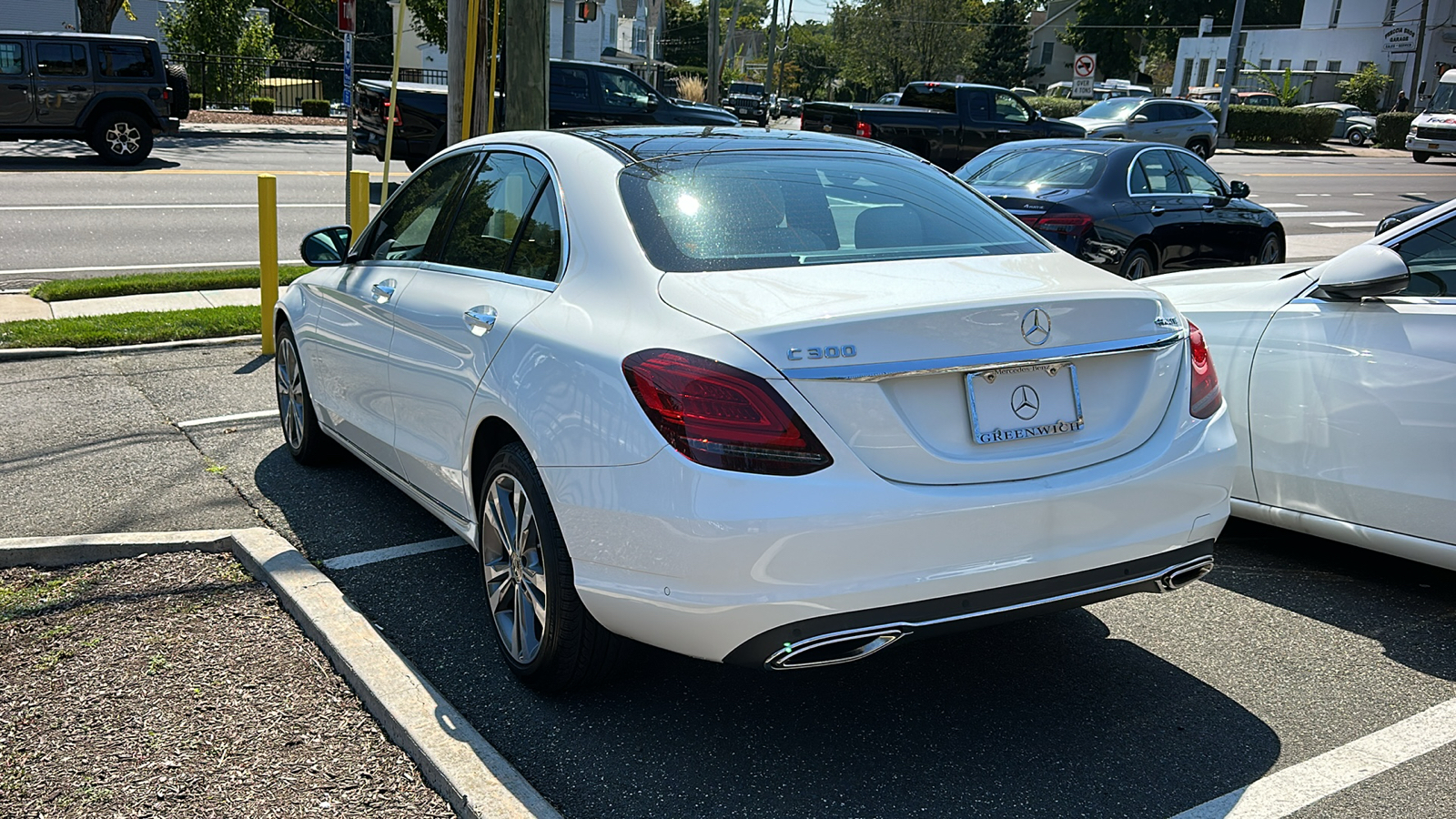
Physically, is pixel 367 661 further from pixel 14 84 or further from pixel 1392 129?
pixel 1392 129

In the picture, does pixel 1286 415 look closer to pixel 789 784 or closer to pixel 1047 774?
pixel 1047 774

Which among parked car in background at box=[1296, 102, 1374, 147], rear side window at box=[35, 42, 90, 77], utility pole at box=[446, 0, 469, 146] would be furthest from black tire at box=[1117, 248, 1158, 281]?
parked car in background at box=[1296, 102, 1374, 147]

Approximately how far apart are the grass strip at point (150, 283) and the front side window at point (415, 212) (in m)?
5.28

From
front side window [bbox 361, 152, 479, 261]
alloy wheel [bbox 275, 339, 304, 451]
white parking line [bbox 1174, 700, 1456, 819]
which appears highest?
front side window [bbox 361, 152, 479, 261]

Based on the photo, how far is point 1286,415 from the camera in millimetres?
4750

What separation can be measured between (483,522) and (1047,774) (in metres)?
1.76

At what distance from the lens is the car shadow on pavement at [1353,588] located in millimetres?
4227

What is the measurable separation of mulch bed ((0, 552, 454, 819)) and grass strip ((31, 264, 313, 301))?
20.8 ft

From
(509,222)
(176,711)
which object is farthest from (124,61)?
(176,711)

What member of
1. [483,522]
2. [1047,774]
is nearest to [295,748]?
[483,522]

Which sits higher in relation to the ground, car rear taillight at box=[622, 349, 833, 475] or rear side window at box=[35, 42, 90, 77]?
rear side window at box=[35, 42, 90, 77]

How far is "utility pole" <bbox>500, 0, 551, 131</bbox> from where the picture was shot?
8.25 m

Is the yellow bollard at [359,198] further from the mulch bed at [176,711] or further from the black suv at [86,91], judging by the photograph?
the black suv at [86,91]

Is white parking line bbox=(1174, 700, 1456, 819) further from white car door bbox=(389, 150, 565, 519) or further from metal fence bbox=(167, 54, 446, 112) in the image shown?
metal fence bbox=(167, 54, 446, 112)
